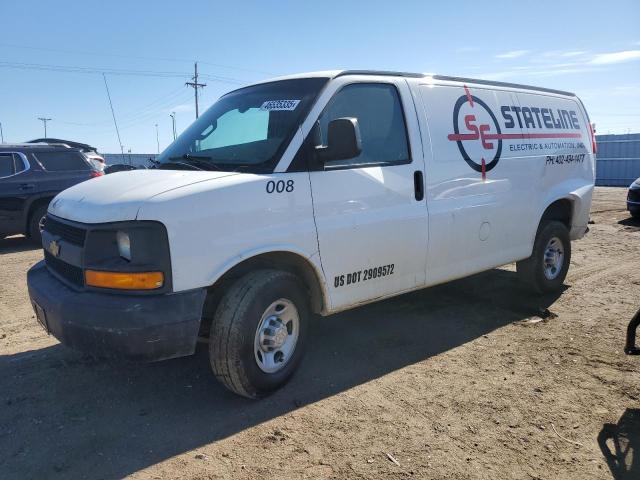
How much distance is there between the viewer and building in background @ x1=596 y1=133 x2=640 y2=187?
23.9m

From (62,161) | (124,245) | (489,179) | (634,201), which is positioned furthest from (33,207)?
(634,201)

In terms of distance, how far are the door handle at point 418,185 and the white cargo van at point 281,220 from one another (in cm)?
1

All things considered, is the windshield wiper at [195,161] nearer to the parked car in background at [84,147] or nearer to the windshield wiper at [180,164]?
the windshield wiper at [180,164]

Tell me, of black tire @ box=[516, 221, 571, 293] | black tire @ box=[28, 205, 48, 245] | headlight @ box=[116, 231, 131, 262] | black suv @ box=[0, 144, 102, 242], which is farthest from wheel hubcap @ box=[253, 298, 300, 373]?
black tire @ box=[28, 205, 48, 245]

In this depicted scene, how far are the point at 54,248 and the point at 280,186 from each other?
1644 millimetres

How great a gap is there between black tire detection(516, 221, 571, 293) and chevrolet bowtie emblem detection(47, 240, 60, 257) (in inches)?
186

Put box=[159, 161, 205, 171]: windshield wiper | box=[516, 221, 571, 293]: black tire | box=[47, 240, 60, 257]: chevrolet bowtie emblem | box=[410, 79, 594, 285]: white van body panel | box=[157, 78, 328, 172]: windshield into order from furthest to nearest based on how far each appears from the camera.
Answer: box=[516, 221, 571, 293]: black tire < box=[410, 79, 594, 285]: white van body panel < box=[159, 161, 205, 171]: windshield wiper < box=[157, 78, 328, 172]: windshield < box=[47, 240, 60, 257]: chevrolet bowtie emblem

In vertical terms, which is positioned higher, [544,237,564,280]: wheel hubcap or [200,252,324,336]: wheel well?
[200,252,324,336]: wheel well

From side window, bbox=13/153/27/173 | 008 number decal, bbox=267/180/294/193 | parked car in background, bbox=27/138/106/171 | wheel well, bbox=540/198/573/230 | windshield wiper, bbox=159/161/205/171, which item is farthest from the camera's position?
parked car in background, bbox=27/138/106/171

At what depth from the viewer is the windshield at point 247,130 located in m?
3.72

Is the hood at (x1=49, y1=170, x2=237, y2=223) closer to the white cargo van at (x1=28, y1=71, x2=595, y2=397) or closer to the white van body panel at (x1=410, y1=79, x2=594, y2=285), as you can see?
the white cargo van at (x1=28, y1=71, x2=595, y2=397)

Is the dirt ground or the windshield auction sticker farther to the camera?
the windshield auction sticker

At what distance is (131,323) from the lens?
3.02m

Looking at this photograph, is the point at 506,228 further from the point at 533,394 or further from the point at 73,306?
the point at 73,306
